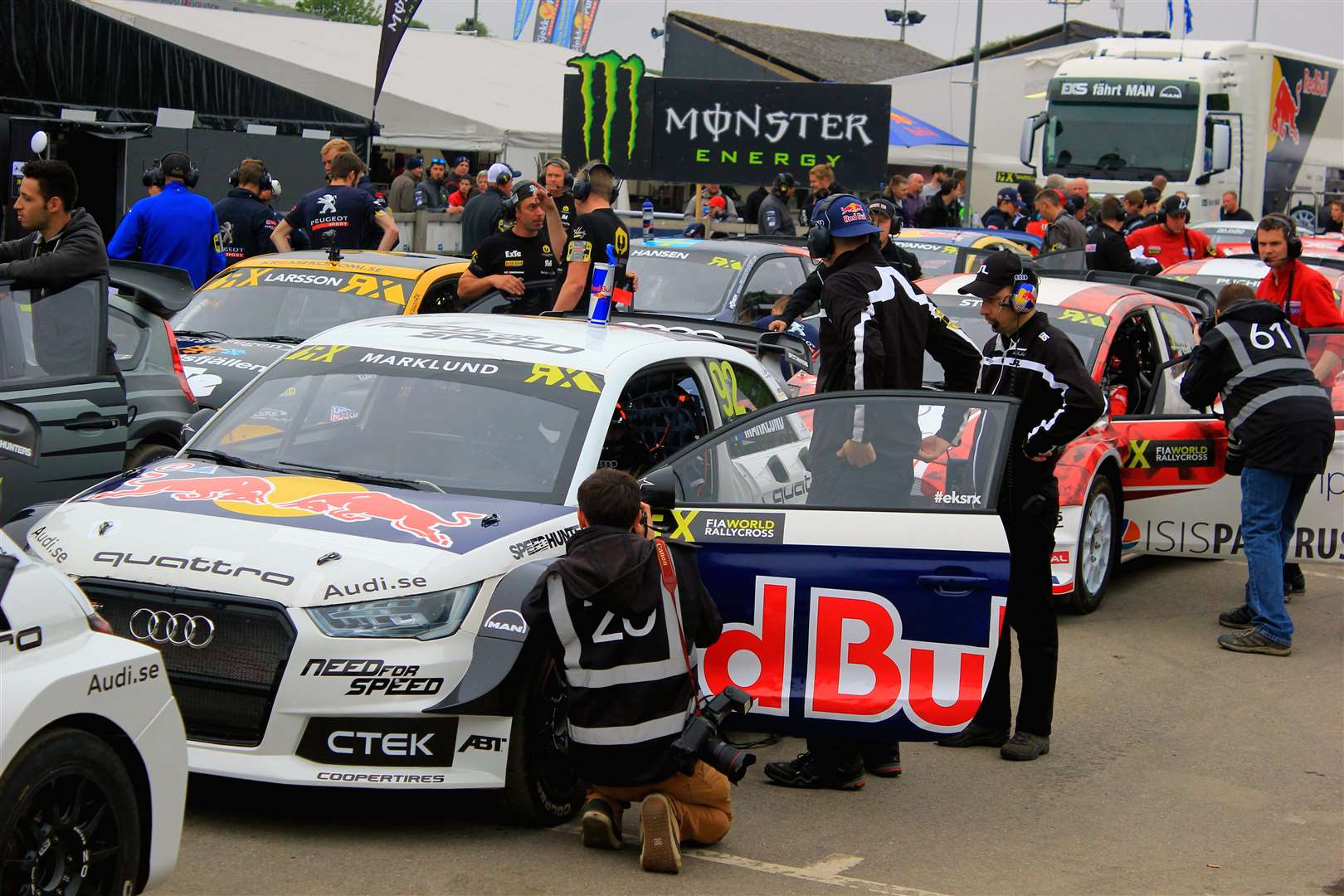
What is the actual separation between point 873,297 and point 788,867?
2.96 meters

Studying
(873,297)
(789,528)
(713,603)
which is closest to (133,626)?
(713,603)

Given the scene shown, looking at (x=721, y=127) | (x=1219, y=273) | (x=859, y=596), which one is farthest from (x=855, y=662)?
(x=721, y=127)

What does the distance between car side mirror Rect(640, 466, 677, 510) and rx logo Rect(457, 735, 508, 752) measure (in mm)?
952

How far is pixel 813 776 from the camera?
6207 millimetres

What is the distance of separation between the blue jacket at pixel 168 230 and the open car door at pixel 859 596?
733 centimetres

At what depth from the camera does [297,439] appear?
20.9 feet

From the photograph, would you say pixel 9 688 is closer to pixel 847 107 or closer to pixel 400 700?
pixel 400 700

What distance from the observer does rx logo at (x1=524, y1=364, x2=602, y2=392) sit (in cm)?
640

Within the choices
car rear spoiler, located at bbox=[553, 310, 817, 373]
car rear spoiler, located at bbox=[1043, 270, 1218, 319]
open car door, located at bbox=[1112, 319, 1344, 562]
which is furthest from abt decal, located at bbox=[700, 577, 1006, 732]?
car rear spoiler, located at bbox=[1043, 270, 1218, 319]

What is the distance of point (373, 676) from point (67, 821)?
1.32 meters

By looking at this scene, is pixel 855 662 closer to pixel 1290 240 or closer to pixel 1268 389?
pixel 1268 389

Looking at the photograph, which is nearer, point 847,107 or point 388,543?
point 388,543

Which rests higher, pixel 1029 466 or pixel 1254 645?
pixel 1029 466

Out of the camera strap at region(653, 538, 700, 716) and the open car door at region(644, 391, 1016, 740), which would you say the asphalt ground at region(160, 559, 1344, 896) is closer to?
the open car door at region(644, 391, 1016, 740)
